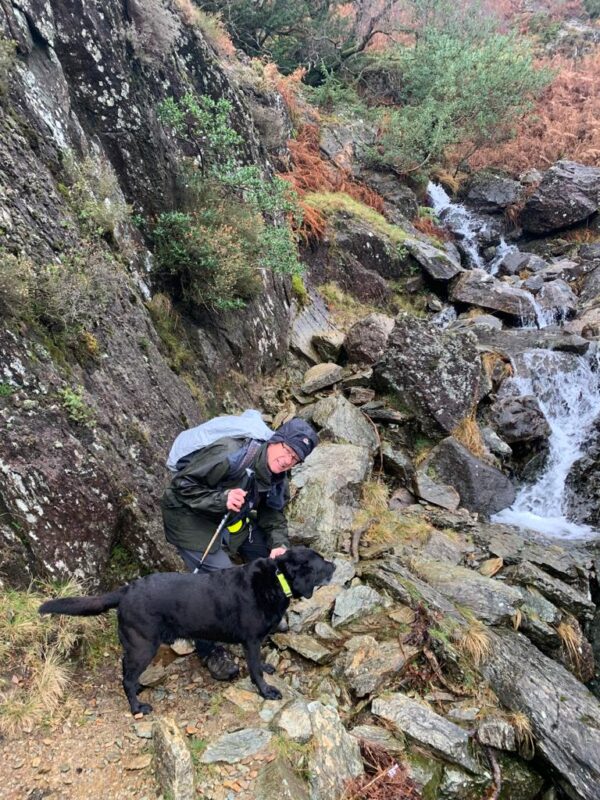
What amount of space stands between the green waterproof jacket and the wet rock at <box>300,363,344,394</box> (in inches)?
217

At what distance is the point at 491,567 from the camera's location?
21.6ft

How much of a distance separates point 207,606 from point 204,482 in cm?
90

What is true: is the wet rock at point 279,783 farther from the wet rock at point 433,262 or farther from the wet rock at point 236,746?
the wet rock at point 433,262

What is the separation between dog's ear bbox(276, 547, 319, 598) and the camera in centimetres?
378

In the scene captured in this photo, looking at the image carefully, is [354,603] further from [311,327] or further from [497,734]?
[311,327]

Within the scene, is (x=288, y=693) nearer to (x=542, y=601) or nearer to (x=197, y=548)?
(x=197, y=548)

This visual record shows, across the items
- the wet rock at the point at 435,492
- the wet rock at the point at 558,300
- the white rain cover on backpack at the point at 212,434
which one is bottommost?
the wet rock at the point at 435,492

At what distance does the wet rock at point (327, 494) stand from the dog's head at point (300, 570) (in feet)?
7.37

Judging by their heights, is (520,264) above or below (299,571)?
above

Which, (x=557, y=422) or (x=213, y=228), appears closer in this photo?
(x=213, y=228)

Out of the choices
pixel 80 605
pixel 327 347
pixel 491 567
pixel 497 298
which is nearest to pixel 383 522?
pixel 491 567

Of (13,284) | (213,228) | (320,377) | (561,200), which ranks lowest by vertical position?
(320,377)

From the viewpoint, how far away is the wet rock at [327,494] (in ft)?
20.6

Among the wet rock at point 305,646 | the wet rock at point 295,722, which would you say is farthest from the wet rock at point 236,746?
the wet rock at point 305,646
